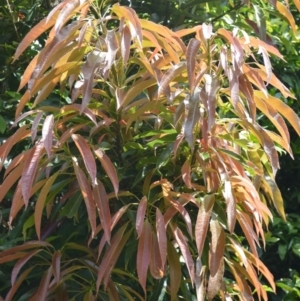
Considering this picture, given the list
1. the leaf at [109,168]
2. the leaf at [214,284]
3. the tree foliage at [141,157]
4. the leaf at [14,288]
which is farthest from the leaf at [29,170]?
the leaf at [214,284]

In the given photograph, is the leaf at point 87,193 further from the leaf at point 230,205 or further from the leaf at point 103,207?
the leaf at point 230,205

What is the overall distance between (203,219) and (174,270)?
18 centimetres

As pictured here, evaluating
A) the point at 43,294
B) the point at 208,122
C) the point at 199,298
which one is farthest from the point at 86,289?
the point at 208,122

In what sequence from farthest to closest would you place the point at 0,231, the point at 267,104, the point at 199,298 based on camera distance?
the point at 0,231 < the point at 267,104 < the point at 199,298

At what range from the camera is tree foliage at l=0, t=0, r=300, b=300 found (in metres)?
1.47

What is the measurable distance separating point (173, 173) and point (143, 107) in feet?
0.78

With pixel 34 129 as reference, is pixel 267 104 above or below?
below

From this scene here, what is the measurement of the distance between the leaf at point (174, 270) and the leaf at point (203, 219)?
0.16 metres

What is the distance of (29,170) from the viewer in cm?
144

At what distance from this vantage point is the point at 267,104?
65.1 inches

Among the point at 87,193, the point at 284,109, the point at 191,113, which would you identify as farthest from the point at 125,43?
the point at 284,109

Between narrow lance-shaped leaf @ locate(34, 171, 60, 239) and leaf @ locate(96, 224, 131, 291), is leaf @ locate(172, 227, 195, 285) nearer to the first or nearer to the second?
leaf @ locate(96, 224, 131, 291)

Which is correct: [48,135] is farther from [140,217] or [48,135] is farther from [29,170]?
[140,217]

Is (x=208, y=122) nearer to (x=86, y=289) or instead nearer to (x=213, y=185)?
(x=213, y=185)
